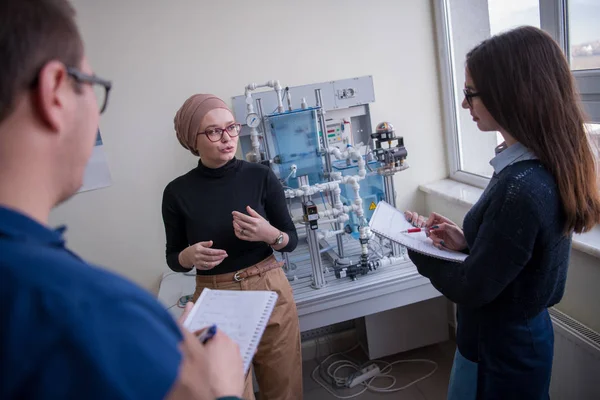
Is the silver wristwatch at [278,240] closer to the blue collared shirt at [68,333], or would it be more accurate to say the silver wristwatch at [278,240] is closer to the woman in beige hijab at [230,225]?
the woman in beige hijab at [230,225]

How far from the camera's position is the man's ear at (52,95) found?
1.42 feet

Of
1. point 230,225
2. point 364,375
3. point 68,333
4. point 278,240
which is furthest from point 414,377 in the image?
point 68,333

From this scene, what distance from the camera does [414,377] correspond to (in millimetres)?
2230

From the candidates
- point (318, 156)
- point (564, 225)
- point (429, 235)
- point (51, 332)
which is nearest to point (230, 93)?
point (318, 156)

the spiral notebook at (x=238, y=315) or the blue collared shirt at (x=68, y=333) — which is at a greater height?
the blue collared shirt at (x=68, y=333)

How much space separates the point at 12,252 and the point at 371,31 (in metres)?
2.23

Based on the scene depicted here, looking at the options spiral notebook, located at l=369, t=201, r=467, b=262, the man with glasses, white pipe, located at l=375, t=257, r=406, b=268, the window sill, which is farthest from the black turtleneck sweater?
the window sill

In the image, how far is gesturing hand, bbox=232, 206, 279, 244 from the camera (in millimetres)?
1312

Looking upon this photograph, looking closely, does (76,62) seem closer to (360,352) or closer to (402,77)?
(402,77)

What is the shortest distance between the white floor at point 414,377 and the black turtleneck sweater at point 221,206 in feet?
3.75

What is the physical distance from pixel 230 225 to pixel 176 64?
1.10 m

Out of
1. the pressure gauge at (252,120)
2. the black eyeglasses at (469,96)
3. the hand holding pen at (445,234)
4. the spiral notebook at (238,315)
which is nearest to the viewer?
the spiral notebook at (238,315)

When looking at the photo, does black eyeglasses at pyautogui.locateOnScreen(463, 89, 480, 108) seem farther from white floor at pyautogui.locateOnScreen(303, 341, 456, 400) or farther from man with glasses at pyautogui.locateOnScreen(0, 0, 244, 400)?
white floor at pyautogui.locateOnScreen(303, 341, 456, 400)

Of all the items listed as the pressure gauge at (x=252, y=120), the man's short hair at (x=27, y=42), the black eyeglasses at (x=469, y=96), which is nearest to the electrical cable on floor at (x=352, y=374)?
the pressure gauge at (x=252, y=120)
